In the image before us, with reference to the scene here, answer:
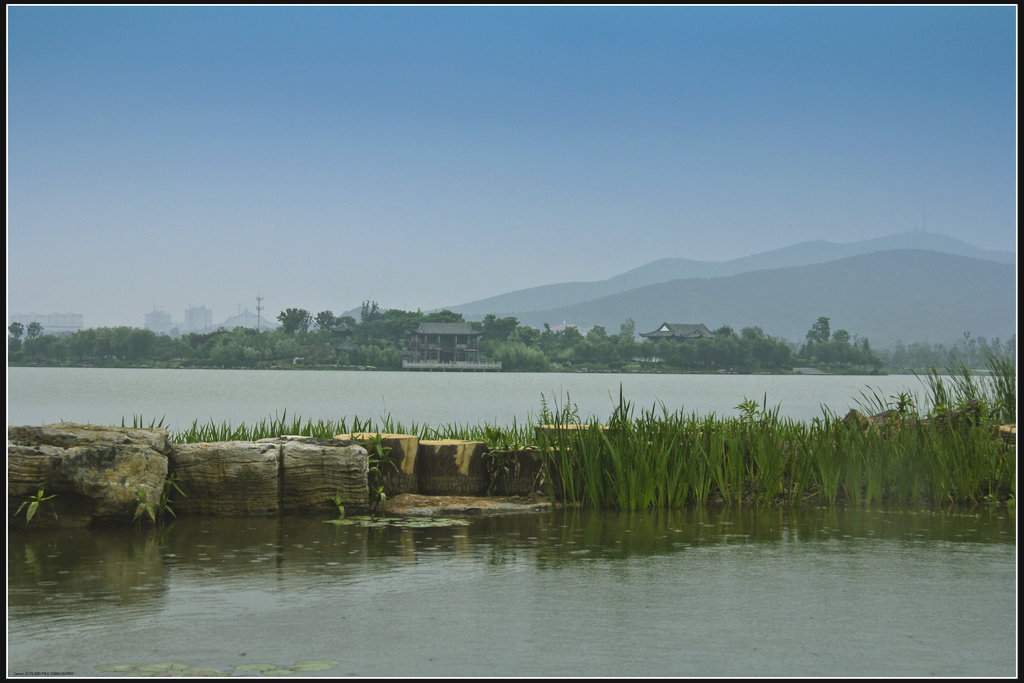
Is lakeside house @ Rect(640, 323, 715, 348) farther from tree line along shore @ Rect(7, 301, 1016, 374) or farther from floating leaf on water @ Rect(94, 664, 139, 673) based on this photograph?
floating leaf on water @ Rect(94, 664, 139, 673)

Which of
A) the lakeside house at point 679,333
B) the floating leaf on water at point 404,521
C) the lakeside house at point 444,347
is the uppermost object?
the lakeside house at point 679,333

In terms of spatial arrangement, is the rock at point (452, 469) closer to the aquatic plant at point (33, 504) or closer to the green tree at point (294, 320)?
the aquatic plant at point (33, 504)

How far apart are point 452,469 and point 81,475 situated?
266cm

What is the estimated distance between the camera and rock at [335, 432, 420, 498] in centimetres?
685

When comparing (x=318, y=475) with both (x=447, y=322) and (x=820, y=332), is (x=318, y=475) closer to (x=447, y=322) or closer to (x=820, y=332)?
(x=447, y=322)

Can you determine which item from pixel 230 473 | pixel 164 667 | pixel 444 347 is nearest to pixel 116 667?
pixel 164 667

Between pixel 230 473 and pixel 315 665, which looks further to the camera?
pixel 230 473

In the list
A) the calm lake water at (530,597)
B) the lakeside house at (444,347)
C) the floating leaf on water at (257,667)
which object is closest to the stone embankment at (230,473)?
the calm lake water at (530,597)

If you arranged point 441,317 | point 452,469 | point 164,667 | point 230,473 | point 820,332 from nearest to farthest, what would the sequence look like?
1. point 164,667
2. point 230,473
3. point 452,469
4. point 441,317
5. point 820,332

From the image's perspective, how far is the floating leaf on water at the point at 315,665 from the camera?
3022mm

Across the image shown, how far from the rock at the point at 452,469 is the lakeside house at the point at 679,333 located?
9588 cm

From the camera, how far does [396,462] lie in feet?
22.5

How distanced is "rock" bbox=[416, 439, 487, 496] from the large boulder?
2020mm

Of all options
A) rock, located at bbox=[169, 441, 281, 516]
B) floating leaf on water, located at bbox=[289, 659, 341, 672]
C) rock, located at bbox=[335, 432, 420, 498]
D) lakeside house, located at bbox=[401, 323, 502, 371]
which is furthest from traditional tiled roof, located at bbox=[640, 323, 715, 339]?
floating leaf on water, located at bbox=[289, 659, 341, 672]
